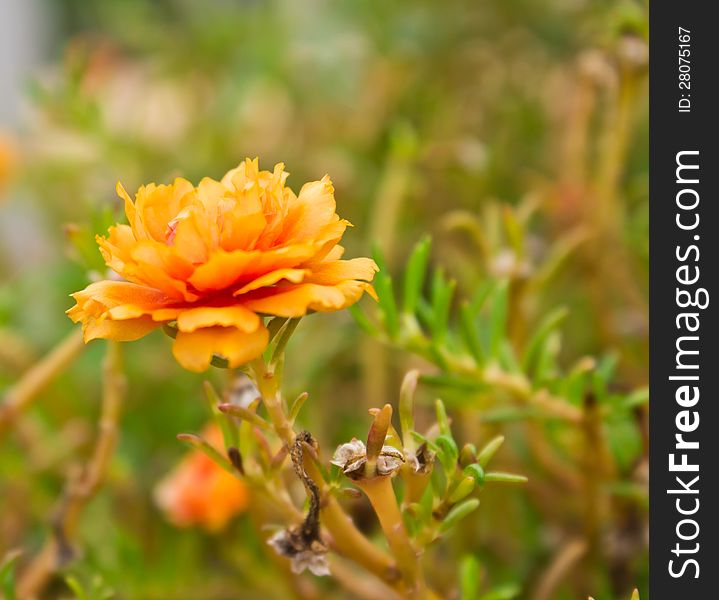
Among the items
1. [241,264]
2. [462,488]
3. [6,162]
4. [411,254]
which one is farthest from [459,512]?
[6,162]

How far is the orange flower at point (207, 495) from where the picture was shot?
0.43 m

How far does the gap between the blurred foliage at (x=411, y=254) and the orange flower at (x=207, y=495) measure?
30 mm

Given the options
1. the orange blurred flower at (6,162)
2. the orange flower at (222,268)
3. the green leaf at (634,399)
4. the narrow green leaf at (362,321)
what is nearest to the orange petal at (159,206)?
the orange flower at (222,268)

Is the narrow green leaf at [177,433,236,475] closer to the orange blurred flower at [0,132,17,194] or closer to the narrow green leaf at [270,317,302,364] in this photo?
the narrow green leaf at [270,317,302,364]

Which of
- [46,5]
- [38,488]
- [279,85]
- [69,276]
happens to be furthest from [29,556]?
[46,5]

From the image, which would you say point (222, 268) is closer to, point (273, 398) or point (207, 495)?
point (273, 398)

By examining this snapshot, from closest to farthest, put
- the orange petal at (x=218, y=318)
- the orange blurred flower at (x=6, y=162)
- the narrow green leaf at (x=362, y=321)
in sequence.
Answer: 1. the orange petal at (x=218, y=318)
2. the narrow green leaf at (x=362, y=321)
3. the orange blurred flower at (x=6, y=162)

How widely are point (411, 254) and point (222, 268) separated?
0.27m

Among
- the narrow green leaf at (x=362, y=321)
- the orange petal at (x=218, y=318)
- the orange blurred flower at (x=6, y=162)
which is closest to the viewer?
the orange petal at (x=218, y=318)

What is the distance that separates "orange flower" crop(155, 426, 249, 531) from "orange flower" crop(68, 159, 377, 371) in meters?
0.20

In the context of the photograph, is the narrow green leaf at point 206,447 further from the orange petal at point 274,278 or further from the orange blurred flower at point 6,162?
the orange blurred flower at point 6,162
